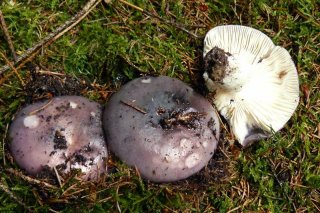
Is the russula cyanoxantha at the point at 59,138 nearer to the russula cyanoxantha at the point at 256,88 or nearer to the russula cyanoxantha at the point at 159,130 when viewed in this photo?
the russula cyanoxantha at the point at 159,130

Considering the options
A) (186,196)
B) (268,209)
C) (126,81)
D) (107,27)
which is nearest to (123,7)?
(107,27)

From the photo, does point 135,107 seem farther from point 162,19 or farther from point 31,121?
point 162,19

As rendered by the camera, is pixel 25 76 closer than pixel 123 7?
Yes

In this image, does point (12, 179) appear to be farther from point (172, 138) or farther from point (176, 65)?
point (176, 65)

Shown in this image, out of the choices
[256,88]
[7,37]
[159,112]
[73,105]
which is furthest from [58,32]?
[256,88]

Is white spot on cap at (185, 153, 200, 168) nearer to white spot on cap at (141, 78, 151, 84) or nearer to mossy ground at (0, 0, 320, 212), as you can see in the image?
mossy ground at (0, 0, 320, 212)

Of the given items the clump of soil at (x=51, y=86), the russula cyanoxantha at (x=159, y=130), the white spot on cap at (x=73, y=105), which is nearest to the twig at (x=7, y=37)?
the clump of soil at (x=51, y=86)
